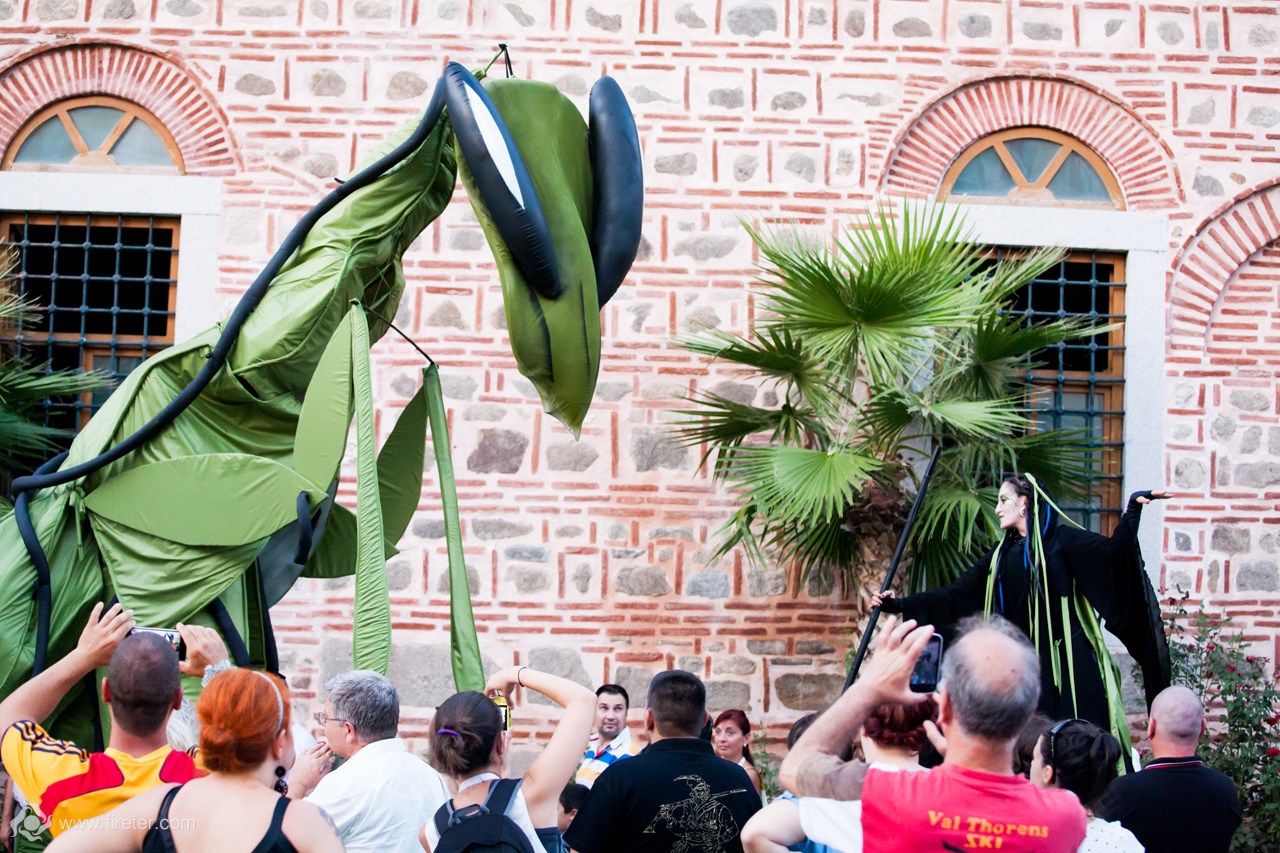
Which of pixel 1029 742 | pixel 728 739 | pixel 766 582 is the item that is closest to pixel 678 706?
pixel 1029 742

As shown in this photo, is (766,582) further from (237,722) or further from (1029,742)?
(237,722)

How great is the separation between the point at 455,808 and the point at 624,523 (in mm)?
4679

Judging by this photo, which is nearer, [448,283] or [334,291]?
[334,291]

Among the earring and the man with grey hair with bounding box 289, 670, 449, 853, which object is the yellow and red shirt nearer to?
the earring

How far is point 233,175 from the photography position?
8.05m

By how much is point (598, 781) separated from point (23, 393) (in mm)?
4894

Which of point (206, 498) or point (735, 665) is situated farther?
point (735, 665)

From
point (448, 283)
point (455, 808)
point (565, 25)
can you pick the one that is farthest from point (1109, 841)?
point (565, 25)

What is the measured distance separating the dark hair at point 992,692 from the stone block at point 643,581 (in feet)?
17.5

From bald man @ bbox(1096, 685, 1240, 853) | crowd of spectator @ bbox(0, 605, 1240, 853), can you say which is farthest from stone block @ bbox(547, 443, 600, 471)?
bald man @ bbox(1096, 685, 1240, 853)

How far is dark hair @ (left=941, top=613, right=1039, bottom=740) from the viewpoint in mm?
2471

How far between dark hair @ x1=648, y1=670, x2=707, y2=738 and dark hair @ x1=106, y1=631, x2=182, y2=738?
3.89 ft

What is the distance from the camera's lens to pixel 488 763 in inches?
128

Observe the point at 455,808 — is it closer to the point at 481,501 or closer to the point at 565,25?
the point at 481,501
